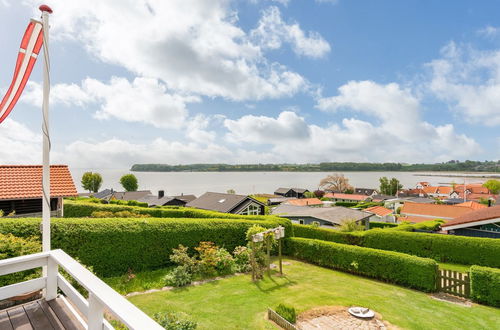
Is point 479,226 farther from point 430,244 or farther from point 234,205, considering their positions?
point 234,205

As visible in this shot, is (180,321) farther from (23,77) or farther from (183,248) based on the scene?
(23,77)

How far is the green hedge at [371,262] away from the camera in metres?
13.0

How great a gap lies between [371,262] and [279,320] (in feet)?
29.0

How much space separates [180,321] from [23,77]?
686 cm

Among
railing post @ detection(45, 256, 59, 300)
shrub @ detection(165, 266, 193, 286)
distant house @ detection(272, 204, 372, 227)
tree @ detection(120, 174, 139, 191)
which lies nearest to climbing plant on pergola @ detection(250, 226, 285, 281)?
shrub @ detection(165, 266, 193, 286)

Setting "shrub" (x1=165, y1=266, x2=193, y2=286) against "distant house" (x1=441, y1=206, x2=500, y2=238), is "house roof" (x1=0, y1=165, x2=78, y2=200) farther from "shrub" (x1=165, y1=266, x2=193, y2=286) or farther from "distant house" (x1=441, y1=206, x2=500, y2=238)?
"distant house" (x1=441, y1=206, x2=500, y2=238)

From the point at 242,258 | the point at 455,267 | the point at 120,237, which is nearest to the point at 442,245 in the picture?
the point at 455,267

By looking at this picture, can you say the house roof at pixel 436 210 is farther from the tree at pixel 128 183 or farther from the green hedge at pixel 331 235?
the tree at pixel 128 183

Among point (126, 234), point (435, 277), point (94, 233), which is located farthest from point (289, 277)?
point (94, 233)

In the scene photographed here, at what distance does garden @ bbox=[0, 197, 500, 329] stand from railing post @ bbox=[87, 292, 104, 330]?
4.60m

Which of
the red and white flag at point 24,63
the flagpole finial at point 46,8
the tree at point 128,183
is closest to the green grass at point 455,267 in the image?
the red and white flag at point 24,63

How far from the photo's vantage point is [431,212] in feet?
119

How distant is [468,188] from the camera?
9719cm

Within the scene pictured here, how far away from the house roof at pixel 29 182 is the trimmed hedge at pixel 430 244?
17.4 metres
